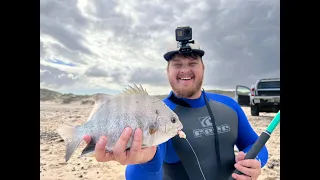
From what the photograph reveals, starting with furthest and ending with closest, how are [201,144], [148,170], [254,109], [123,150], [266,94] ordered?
1. [254,109]
2. [266,94]
3. [201,144]
4. [148,170]
5. [123,150]

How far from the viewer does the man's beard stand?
2.31 meters

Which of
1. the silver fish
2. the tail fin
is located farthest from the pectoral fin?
the tail fin

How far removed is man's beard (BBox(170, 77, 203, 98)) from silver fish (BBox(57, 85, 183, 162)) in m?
0.88

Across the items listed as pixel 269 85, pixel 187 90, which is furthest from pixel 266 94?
pixel 187 90

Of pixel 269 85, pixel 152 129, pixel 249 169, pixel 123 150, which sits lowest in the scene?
pixel 249 169

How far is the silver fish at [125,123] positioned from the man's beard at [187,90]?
0.88 m

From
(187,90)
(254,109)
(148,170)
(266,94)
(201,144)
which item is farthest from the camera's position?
(254,109)

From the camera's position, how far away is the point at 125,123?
1.39 meters

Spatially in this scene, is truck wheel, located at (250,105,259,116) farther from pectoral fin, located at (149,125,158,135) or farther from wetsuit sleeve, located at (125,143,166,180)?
pectoral fin, located at (149,125,158,135)

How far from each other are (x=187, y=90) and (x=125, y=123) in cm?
103

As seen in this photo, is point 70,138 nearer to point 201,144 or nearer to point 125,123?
point 125,123
